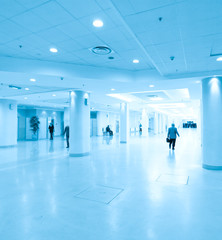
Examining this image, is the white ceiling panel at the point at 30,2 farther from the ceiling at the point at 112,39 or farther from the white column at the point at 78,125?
the white column at the point at 78,125

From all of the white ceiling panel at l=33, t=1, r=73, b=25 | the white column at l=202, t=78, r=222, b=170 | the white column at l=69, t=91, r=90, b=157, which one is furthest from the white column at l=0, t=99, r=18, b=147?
the white column at l=202, t=78, r=222, b=170

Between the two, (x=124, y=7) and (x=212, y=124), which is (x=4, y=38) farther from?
(x=212, y=124)

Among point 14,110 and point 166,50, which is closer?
point 166,50

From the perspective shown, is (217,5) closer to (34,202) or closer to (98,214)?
(98,214)

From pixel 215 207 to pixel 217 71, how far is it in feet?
17.0

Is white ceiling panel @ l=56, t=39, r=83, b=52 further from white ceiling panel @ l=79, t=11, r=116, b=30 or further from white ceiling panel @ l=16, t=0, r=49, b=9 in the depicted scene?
white ceiling panel @ l=16, t=0, r=49, b=9

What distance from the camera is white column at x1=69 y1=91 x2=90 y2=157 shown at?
32.6 feet

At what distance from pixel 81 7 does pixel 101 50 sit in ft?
6.57

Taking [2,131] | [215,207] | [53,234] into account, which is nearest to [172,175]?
[215,207]

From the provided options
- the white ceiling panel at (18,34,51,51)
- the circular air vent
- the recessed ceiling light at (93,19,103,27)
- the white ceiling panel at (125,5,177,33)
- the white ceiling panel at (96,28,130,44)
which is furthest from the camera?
the circular air vent

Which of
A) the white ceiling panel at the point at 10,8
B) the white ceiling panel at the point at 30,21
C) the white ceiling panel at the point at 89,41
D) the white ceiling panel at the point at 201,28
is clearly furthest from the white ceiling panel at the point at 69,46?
the white ceiling panel at the point at 201,28

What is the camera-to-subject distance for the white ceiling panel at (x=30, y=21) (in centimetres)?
394

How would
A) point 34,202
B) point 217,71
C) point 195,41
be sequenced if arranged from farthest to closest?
1. point 217,71
2. point 195,41
3. point 34,202

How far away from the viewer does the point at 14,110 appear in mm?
15281
